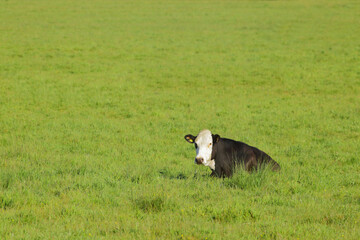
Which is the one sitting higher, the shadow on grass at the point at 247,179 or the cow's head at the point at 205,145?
the cow's head at the point at 205,145

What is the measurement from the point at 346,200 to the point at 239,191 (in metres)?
1.81

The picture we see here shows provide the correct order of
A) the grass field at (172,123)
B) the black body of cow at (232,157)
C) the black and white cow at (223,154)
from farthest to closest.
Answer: the black body of cow at (232,157) → the black and white cow at (223,154) → the grass field at (172,123)

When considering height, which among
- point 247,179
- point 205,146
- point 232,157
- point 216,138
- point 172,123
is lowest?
point 172,123

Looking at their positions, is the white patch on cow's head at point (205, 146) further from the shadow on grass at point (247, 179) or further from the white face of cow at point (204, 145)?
the shadow on grass at point (247, 179)

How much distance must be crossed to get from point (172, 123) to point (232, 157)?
7551 millimetres

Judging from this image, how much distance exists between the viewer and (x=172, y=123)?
16734 mm

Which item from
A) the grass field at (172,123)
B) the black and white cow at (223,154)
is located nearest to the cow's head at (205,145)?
the black and white cow at (223,154)

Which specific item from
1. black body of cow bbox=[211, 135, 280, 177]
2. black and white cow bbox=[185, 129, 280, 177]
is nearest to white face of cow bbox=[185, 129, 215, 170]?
black and white cow bbox=[185, 129, 280, 177]

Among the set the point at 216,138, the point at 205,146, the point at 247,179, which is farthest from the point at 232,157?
the point at 247,179

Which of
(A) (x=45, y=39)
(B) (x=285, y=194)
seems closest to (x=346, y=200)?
(B) (x=285, y=194)

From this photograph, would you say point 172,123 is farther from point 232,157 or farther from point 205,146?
point 205,146

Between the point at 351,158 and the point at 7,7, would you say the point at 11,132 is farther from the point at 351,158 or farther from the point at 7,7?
the point at 7,7

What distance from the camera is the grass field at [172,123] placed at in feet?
22.1

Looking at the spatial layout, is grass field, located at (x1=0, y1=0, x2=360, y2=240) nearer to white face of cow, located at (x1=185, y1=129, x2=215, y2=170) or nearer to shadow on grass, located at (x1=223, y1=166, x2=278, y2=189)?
shadow on grass, located at (x1=223, y1=166, x2=278, y2=189)
